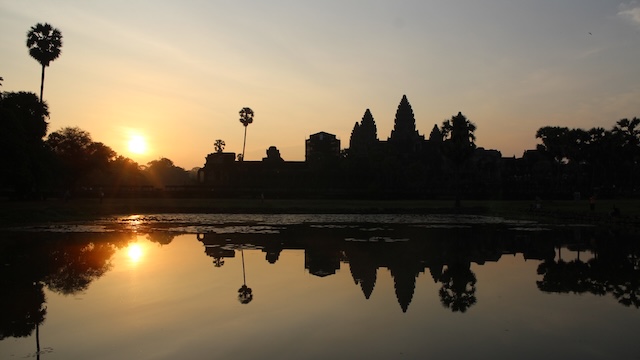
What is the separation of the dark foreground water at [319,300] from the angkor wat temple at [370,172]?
40412 millimetres

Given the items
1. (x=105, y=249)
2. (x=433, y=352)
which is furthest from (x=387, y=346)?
(x=105, y=249)

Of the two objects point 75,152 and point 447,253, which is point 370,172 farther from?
point 447,253

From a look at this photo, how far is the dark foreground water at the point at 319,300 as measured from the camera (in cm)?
796

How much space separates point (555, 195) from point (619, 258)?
48807 millimetres

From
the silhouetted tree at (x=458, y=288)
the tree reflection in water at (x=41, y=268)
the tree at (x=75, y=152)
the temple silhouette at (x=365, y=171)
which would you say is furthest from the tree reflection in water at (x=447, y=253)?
the tree at (x=75, y=152)

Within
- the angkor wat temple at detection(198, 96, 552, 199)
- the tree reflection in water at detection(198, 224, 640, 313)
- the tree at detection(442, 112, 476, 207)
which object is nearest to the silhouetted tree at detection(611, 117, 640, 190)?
the angkor wat temple at detection(198, 96, 552, 199)

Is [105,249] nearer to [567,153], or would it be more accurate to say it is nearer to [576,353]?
[576,353]

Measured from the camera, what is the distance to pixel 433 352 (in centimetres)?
766

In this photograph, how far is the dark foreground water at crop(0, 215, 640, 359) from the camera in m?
7.96

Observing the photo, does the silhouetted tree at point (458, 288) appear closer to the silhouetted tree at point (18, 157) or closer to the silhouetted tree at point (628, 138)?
the silhouetted tree at point (18, 157)

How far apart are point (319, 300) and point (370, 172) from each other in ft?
238

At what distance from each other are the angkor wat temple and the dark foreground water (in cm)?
4041

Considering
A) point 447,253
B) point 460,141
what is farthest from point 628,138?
point 447,253

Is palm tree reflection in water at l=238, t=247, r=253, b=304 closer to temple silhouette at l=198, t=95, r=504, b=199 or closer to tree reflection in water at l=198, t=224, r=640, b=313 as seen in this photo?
tree reflection in water at l=198, t=224, r=640, b=313
